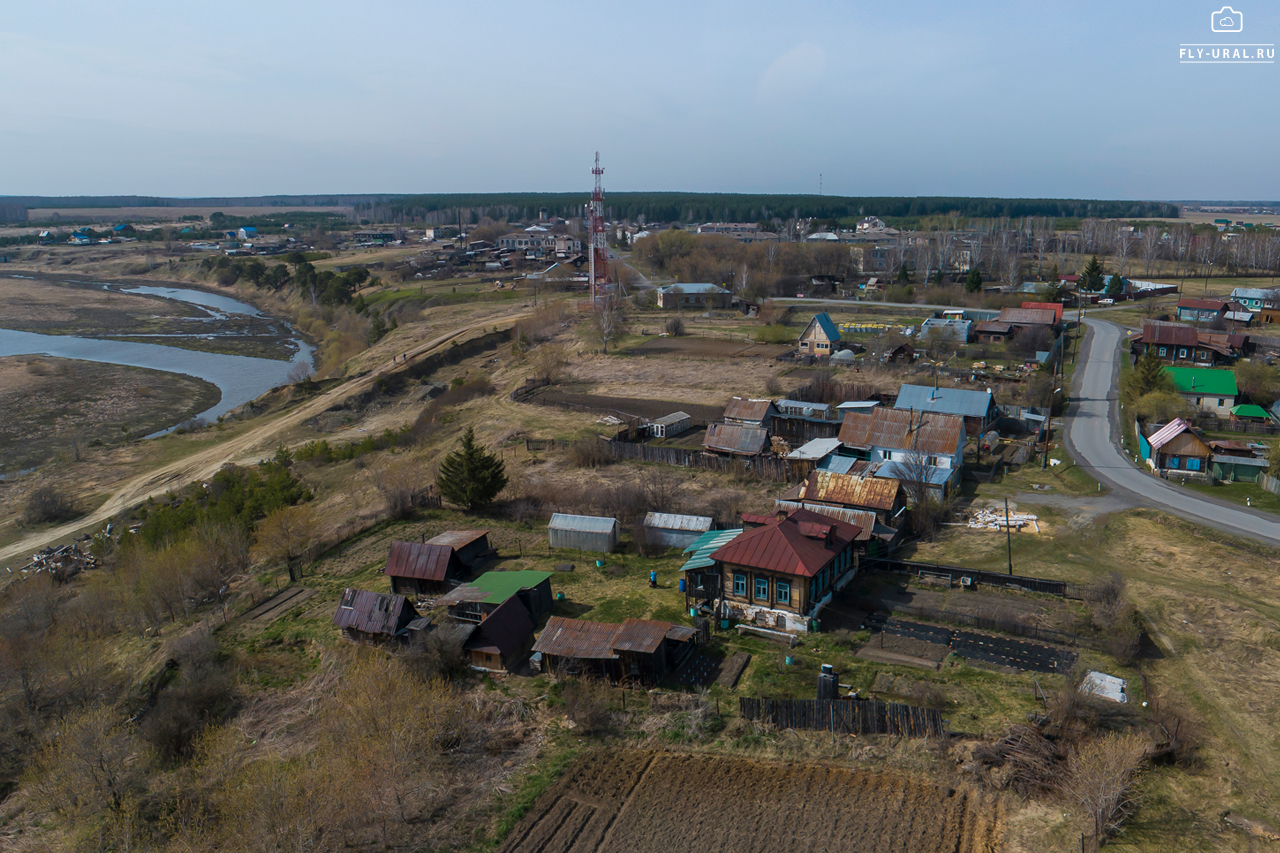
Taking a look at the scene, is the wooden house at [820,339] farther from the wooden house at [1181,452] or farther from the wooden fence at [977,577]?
the wooden fence at [977,577]

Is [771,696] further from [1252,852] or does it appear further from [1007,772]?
[1252,852]

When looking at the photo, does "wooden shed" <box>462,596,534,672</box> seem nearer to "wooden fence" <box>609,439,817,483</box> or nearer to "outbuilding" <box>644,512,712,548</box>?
"outbuilding" <box>644,512,712,548</box>

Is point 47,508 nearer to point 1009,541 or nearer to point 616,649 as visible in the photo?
point 616,649

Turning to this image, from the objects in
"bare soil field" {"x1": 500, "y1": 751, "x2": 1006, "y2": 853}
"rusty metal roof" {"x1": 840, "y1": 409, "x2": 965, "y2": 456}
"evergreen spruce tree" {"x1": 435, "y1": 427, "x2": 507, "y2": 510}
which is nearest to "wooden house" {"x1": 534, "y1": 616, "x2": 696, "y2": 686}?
"bare soil field" {"x1": 500, "y1": 751, "x2": 1006, "y2": 853}

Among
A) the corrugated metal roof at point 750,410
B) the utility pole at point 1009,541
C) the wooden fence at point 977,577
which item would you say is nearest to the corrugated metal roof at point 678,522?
the wooden fence at point 977,577

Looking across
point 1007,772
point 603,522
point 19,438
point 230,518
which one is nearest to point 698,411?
point 603,522

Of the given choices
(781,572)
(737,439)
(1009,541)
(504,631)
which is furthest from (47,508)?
(1009,541)

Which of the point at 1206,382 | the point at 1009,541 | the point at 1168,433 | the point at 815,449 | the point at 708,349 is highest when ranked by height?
the point at 1206,382
